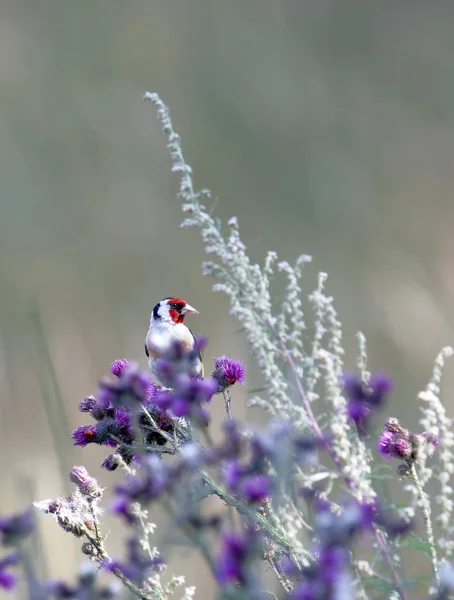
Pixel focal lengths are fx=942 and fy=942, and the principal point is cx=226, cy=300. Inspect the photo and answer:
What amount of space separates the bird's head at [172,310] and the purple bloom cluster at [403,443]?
885 millimetres

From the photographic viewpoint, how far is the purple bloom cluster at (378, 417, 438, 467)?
36.8 inches

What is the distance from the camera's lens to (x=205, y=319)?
3.10 meters

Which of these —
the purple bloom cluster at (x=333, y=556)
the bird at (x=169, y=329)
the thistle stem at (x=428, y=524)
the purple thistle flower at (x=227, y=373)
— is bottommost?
the purple bloom cluster at (x=333, y=556)

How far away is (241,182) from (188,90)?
603 millimetres

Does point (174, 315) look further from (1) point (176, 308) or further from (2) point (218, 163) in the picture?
(2) point (218, 163)

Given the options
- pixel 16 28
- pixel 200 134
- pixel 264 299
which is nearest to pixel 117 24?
pixel 16 28

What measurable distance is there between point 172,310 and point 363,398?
1.06m

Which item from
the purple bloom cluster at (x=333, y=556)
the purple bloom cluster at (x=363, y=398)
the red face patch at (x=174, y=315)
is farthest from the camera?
the red face patch at (x=174, y=315)

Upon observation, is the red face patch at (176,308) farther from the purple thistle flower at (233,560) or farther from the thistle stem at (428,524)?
the purple thistle flower at (233,560)

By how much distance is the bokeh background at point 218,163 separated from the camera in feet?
9.93

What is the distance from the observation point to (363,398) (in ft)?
2.68

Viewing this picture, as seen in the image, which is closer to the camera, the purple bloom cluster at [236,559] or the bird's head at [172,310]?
the purple bloom cluster at [236,559]

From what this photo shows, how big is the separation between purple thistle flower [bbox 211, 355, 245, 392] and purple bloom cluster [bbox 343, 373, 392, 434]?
0.38m

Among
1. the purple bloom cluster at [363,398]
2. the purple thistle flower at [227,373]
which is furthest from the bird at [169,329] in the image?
the purple bloom cluster at [363,398]
